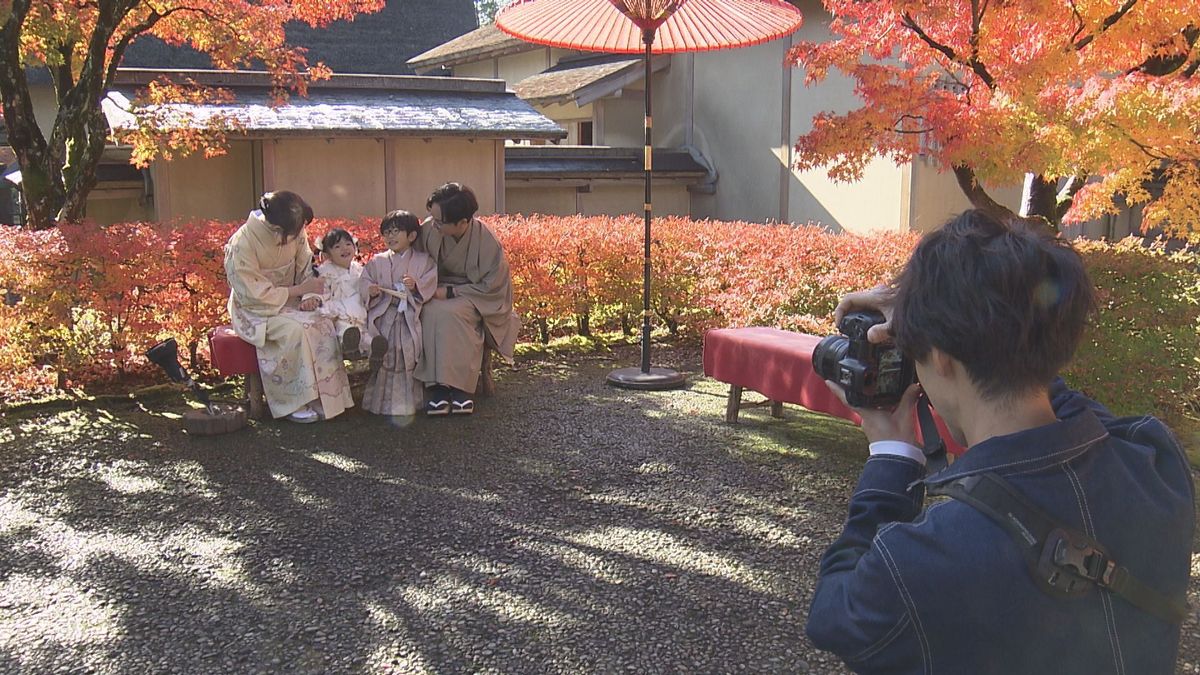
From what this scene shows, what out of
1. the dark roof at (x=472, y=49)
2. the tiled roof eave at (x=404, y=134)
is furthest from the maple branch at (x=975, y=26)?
the dark roof at (x=472, y=49)

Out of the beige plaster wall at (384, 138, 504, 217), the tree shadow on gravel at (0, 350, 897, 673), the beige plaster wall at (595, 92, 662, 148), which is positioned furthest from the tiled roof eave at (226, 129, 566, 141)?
the tree shadow on gravel at (0, 350, 897, 673)

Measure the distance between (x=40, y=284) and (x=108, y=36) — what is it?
2.36 metres

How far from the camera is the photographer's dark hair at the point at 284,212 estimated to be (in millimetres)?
6070

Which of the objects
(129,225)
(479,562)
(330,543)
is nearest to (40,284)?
(129,225)

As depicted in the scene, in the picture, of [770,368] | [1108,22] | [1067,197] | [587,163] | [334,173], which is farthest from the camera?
[587,163]

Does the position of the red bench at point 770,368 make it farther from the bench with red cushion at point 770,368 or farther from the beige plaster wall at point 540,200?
the beige plaster wall at point 540,200

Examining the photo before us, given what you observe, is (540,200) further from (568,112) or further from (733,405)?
(733,405)

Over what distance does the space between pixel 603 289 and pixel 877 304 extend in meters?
7.54

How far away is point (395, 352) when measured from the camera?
6.48 meters

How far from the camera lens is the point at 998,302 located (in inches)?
51.7

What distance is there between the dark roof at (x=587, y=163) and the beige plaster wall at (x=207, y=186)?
3.79 m

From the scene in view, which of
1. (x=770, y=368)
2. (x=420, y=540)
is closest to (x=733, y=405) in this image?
(x=770, y=368)

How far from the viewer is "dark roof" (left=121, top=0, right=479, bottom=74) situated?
2239 cm

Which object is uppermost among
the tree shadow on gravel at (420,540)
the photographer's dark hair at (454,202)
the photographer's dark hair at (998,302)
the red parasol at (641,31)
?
the red parasol at (641,31)
